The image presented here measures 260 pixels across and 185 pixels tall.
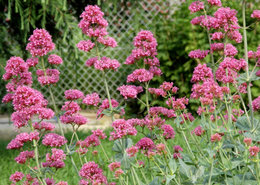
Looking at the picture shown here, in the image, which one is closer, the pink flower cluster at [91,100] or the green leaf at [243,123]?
the green leaf at [243,123]

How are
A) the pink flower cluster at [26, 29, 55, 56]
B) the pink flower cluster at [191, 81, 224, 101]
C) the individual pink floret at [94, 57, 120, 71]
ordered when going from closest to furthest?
the pink flower cluster at [191, 81, 224, 101]
the individual pink floret at [94, 57, 120, 71]
the pink flower cluster at [26, 29, 55, 56]

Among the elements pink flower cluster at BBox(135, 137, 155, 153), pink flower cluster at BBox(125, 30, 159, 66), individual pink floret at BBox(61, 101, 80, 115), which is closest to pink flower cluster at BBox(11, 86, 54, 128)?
individual pink floret at BBox(61, 101, 80, 115)

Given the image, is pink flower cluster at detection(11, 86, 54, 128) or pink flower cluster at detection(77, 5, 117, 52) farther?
pink flower cluster at detection(77, 5, 117, 52)

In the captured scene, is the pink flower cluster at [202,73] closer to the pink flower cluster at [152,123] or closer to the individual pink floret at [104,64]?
the pink flower cluster at [152,123]

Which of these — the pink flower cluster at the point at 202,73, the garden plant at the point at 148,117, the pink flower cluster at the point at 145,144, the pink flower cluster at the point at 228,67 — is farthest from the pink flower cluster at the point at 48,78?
the pink flower cluster at the point at 228,67

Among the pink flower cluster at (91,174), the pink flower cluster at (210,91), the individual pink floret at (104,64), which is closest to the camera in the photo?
the pink flower cluster at (210,91)

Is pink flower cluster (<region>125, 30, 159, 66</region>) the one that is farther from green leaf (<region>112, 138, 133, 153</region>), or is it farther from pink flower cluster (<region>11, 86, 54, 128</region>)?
pink flower cluster (<region>11, 86, 54, 128</region>)

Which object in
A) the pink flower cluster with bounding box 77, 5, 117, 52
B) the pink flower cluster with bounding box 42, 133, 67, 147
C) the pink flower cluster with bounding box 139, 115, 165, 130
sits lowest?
the pink flower cluster with bounding box 42, 133, 67, 147

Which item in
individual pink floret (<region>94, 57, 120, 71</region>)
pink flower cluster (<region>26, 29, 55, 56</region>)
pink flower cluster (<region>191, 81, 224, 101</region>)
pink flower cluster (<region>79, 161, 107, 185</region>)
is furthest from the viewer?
pink flower cluster (<region>26, 29, 55, 56</region>)

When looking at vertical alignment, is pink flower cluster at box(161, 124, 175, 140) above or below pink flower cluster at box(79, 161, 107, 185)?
above

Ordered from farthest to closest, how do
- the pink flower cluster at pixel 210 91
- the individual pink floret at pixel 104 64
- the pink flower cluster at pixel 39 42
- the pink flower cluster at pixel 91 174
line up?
the pink flower cluster at pixel 39 42, the individual pink floret at pixel 104 64, the pink flower cluster at pixel 91 174, the pink flower cluster at pixel 210 91

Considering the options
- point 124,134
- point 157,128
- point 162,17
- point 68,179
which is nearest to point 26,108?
point 124,134

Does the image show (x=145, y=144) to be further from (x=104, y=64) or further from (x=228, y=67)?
(x=228, y=67)

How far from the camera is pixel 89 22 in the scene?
2.06m
